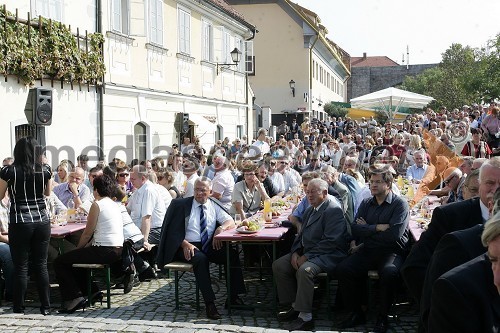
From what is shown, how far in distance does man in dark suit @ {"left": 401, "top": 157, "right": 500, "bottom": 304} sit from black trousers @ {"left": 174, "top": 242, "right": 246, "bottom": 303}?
3654mm

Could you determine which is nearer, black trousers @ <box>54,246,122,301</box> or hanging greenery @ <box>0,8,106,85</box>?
black trousers @ <box>54,246,122,301</box>

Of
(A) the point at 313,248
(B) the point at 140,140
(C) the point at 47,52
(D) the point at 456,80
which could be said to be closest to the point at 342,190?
(A) the point at 313,248

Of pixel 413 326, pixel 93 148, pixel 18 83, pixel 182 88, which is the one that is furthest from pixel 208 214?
pixel 182 88

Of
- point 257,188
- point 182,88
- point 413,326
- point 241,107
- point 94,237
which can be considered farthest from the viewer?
point 241,107

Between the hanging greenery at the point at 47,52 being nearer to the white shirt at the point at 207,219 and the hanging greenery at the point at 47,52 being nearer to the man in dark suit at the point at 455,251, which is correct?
the white shirt at the point at 207,219

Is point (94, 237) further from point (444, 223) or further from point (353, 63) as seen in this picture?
point (353, 63)

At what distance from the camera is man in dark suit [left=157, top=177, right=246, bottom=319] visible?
289 inches

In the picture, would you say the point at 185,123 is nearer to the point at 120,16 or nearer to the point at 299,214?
the point at 120,16

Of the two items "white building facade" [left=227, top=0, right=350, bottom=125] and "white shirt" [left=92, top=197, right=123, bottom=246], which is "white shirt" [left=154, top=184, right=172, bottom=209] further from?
"white building facade" [left=227, top=0, right=350, bottom=125]

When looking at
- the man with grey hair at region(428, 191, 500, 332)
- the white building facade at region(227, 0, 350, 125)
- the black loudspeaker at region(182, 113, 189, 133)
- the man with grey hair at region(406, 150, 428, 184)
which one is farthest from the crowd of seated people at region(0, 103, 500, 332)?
the white building facade at region(227, 0, 350, 125)

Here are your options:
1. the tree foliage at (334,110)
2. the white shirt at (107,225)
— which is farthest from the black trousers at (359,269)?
the tree foliage at (334,110)

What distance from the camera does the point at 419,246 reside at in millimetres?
3648

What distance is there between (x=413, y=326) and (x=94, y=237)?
363 cm

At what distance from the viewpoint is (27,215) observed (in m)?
6.95
